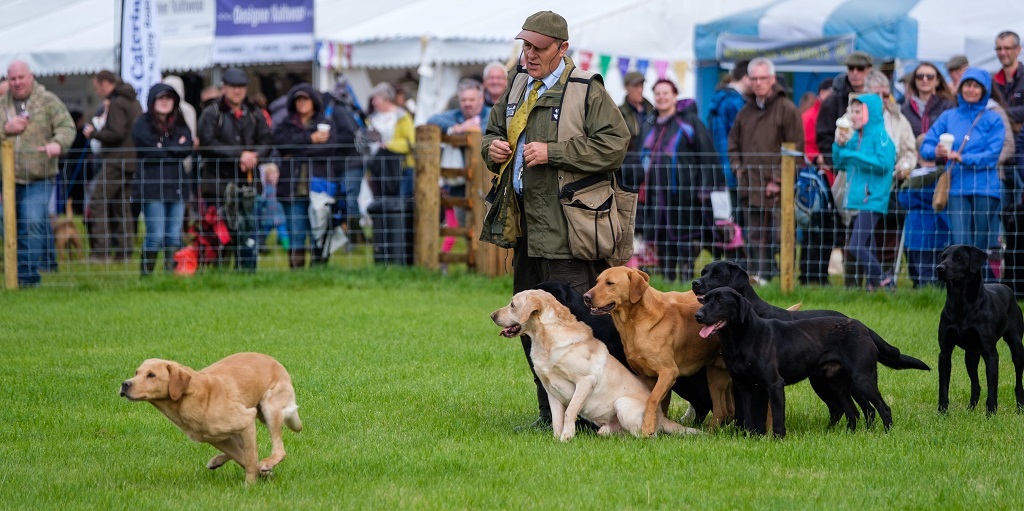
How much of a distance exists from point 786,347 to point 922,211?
599 cm

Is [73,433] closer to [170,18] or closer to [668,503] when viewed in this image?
[668,503]

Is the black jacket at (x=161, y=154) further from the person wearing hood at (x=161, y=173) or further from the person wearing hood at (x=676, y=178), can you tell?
the person wearing hood at (x=676, y=178)

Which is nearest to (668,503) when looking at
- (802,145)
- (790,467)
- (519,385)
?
(790,467)

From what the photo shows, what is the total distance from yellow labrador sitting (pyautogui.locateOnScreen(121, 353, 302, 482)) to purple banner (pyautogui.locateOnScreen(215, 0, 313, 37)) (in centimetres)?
1453

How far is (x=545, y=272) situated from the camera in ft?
23.1

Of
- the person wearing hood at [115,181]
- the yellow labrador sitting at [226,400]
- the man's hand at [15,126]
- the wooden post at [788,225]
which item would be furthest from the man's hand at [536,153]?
Result: the man's hand at [15,126]

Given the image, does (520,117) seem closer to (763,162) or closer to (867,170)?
(867,170)

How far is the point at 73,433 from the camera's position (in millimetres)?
6668

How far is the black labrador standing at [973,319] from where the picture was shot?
7184 millimetres

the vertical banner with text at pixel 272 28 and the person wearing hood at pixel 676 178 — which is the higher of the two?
the vertical banner with text at pixel 272 28

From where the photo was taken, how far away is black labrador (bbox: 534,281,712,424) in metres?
6.71

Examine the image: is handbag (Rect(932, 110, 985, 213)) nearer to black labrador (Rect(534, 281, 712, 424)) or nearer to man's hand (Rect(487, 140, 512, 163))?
black labrador (Rect(534, 281, 712, 424))

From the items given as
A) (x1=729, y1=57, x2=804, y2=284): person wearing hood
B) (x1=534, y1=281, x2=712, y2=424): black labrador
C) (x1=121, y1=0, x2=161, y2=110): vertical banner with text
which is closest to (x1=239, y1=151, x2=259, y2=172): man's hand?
(x1=121, y1=0, x2=161, y2=110): vertical banner with text

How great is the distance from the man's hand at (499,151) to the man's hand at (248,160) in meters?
6.91
